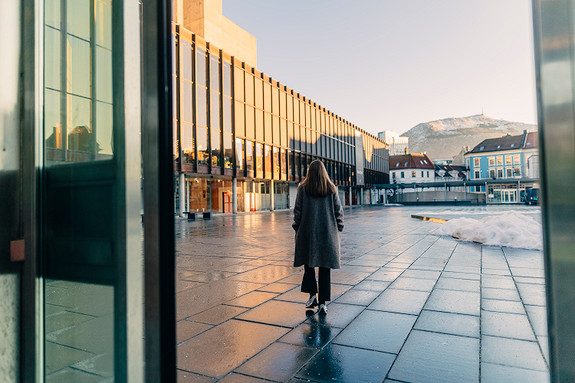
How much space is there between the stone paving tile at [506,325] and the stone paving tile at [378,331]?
2.20 feet

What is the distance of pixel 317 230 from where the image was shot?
393cm

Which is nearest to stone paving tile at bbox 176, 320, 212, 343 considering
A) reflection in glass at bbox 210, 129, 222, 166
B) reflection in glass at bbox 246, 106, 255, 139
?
reflection in glass at bbox 210, 129, 222, 166

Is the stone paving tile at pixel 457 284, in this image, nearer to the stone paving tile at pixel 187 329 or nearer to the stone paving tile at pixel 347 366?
the stone paving tile at pixel 347 366

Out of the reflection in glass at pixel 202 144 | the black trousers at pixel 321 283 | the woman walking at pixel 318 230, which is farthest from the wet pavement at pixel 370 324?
the reflection in glass at pixel 202 144

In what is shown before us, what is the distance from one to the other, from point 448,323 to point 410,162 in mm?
81116

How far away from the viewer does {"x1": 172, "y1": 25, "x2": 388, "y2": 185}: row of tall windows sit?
24.3m

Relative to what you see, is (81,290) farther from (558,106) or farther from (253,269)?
(253,269)

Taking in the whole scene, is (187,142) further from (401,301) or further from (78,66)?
(78,66)

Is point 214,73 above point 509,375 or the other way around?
above

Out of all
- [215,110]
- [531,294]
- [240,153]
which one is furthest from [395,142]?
[531,294]

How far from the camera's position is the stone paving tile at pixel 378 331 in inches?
119

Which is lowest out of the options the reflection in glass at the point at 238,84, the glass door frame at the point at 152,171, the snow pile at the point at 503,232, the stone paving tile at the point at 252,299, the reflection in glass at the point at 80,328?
the stone paving tile at the point at 252,299

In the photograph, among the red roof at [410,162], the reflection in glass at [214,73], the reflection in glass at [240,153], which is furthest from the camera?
the red roof at [410,162]

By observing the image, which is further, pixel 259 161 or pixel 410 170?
pixel 410 170
